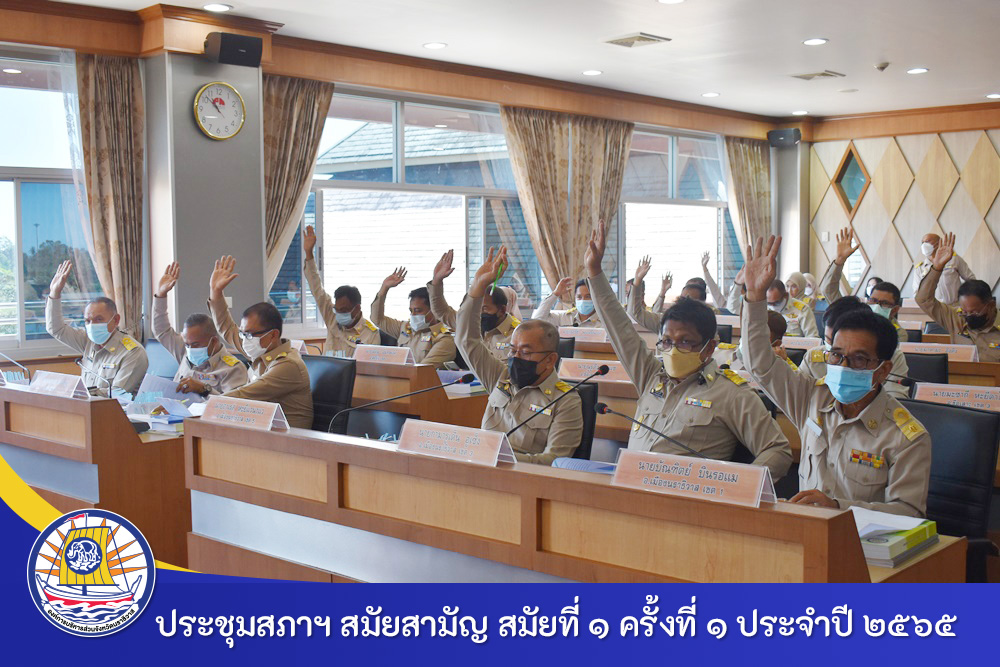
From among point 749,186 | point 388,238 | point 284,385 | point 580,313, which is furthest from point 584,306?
point 749,186

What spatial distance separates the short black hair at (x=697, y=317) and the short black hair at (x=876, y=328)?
1.47 ft

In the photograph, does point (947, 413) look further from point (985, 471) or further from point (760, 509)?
point (760, 509)

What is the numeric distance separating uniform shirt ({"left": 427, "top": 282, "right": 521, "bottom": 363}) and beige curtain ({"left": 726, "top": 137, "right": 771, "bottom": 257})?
6196 millimetres

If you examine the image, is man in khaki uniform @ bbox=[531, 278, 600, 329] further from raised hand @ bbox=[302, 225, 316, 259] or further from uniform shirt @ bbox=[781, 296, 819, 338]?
raised hand @ bbox=[302, 225, 316, 259]

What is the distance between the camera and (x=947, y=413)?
2.66 meters

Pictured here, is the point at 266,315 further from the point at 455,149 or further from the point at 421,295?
the point at 455,149

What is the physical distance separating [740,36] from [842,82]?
260 centimetres

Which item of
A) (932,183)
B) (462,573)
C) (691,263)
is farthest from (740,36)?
(462,573)

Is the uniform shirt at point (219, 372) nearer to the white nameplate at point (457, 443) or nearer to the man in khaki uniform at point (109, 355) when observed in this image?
the man in khaki uniform at point (109, 355)

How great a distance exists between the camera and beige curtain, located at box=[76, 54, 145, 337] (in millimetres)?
6383

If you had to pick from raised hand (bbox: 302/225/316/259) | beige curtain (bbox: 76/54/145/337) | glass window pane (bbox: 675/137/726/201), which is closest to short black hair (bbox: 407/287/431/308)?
raised hand (bbox: 302/225/316/259)

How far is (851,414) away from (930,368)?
6.90 ft

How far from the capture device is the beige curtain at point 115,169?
20.9 feet

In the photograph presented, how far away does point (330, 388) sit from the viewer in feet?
13.6
